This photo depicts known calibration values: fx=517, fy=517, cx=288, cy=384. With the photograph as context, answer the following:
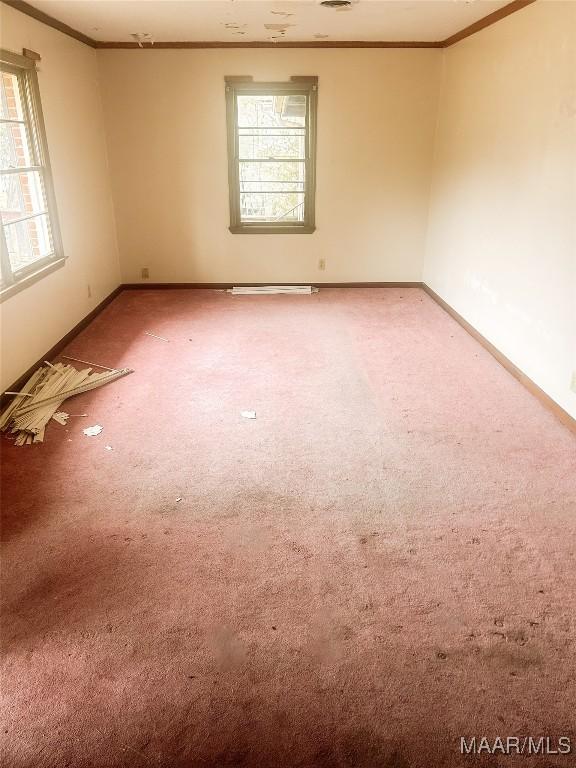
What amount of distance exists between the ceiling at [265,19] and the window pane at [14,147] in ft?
2.68

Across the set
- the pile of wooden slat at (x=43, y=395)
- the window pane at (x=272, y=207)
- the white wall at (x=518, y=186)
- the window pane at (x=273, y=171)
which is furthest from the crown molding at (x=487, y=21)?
the pile of wooden slat at (x=43, y=395)

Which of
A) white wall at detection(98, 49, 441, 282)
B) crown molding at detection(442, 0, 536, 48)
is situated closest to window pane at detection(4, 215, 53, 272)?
white wall at detection(98, 49, 441, 282)

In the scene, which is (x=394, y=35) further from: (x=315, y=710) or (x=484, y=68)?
(x=315, y=710)

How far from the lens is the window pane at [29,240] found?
3.92 metres

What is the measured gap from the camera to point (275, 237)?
5.75 meters

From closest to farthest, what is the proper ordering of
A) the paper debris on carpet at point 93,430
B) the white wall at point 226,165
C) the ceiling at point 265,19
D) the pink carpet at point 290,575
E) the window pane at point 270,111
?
the pink carpet at point 290,575
the paper debris on carpet at point 93,430
the ceiling at point 265,19
the white wall at point 226,165
the window pane at point 270,111

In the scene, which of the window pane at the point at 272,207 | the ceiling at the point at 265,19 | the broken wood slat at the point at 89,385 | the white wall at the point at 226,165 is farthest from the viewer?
the window pane at the point at 272,207

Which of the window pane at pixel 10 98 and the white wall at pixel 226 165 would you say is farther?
the white wall at pixel 226 165

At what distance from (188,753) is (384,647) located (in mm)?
698

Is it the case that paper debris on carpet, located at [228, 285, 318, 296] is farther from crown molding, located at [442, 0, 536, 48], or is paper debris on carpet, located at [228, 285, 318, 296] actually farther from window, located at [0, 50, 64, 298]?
crown molding, located at [442, 0, 536, 48]

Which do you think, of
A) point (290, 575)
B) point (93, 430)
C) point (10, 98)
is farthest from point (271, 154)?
point (290, 575)

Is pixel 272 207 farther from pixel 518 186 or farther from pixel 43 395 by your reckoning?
pixel 43 395

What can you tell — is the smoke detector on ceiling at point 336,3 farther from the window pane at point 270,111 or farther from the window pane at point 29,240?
the window pane at point 29,240

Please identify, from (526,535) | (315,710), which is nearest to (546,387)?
(526,535)
